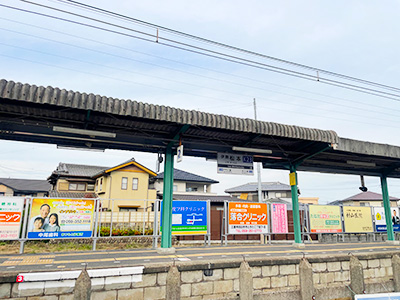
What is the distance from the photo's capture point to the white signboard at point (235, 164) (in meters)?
9.95

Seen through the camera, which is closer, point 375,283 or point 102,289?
point 102,289

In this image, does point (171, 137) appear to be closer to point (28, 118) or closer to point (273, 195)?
point (28, 118)

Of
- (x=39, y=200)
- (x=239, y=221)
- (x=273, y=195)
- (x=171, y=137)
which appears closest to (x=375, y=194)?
(x=273, y=195)

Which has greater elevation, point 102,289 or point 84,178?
point 84,178

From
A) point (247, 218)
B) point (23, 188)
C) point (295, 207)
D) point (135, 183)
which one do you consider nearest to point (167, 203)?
→ point (247, 218)

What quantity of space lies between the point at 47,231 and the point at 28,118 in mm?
3772

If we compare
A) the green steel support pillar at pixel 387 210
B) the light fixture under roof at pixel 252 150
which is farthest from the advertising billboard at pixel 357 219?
the light fixture under roof at pixel 252 150

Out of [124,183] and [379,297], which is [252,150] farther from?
[124,183]

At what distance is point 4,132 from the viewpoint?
26.0 ft

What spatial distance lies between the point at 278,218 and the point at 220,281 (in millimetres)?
7201

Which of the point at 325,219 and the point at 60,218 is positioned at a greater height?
the point at 60,218

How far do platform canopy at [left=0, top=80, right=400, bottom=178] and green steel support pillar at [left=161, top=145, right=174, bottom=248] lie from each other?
509mm

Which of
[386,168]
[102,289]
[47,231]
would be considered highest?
[386,168]

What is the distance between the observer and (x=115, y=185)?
26469 mm
